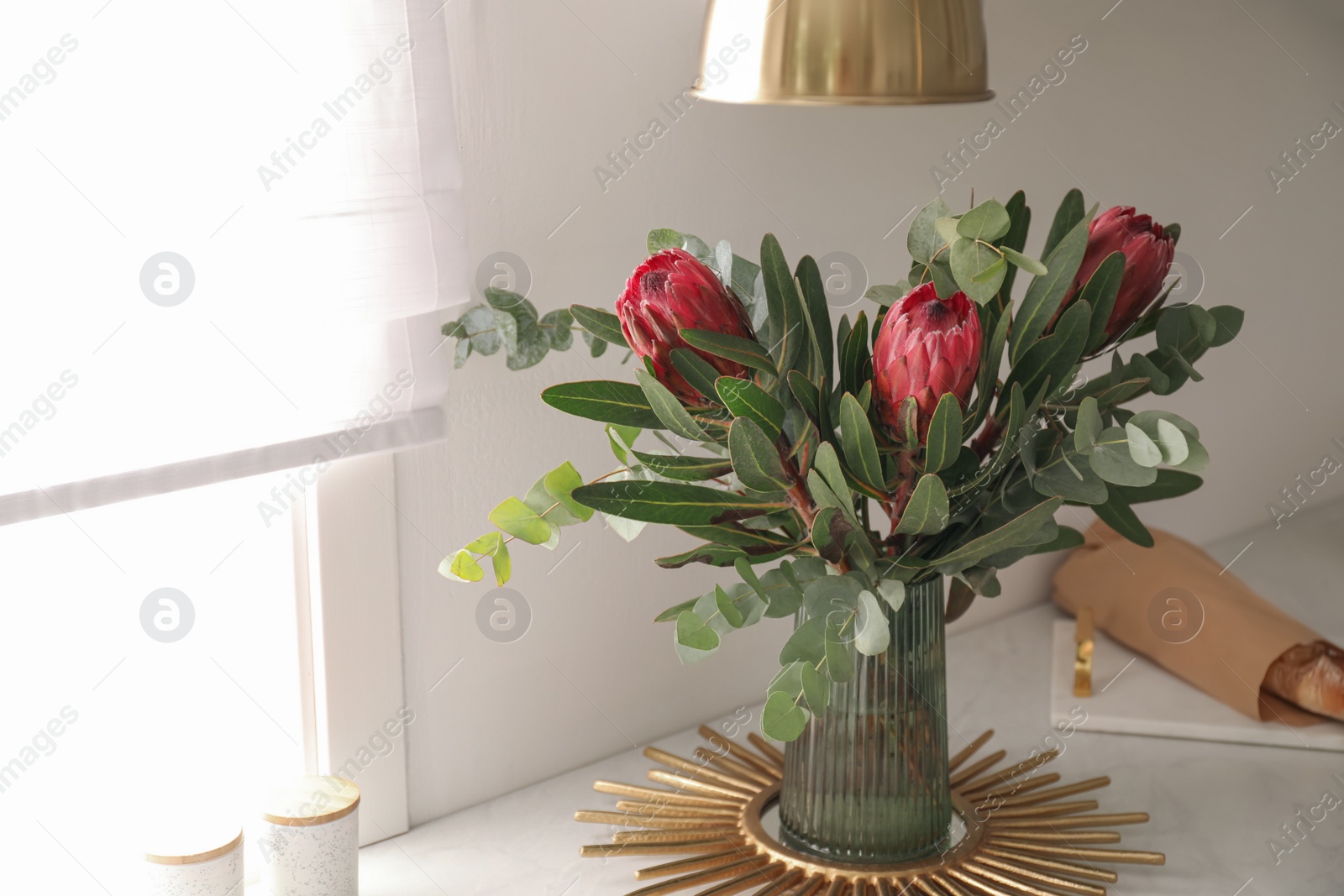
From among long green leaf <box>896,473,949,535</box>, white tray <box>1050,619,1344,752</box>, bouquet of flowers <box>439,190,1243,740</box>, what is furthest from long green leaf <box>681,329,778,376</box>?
white tray <box>1050,619,1344,752</box>

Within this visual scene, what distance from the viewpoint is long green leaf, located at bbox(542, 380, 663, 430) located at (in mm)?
719

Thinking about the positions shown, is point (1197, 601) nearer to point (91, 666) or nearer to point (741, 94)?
point (741, 94)

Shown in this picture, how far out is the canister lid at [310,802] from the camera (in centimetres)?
77

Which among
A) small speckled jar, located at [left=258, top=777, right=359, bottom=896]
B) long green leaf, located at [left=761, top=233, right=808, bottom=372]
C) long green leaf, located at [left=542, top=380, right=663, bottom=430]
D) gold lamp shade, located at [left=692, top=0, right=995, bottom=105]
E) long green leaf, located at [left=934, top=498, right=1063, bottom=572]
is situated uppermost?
gold lamp shade, located at [left=692, top=0, right=995, bottom=105]

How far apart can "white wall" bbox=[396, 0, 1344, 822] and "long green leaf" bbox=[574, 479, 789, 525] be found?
0.22 metres

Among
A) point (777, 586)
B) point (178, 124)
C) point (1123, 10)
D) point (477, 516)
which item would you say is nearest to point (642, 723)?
point (477, 516)

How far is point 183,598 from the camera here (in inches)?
31.7

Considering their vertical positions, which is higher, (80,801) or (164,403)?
(164,403)

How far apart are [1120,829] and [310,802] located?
0.59m

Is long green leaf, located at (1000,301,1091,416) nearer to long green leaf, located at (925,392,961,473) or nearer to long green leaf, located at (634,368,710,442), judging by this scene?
long green leaf, located at (925,392,961,473)

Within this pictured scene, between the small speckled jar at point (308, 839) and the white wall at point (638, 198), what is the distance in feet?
0.43

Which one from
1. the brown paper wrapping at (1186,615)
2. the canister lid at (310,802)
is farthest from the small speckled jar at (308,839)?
the brown paper wrapping at (1186,615)

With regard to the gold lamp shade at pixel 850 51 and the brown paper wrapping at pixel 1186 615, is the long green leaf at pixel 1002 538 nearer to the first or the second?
the gold lamp shade at pixel 850 51

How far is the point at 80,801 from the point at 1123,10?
1241 millimetres
